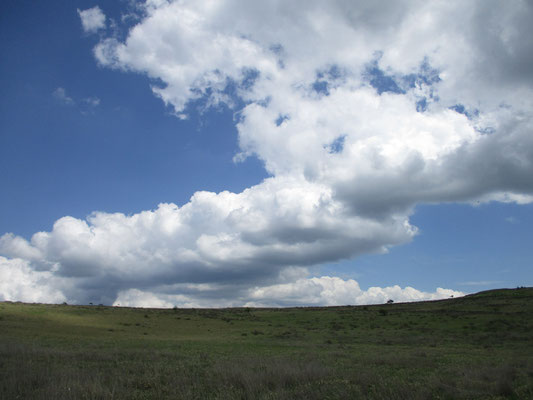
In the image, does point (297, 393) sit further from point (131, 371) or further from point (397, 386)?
point (131, 371)

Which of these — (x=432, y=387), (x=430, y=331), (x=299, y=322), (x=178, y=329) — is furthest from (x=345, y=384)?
(x=299, y=322)

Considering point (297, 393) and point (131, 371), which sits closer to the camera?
point (297, 393)

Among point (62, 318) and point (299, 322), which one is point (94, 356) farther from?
point (299, 322)

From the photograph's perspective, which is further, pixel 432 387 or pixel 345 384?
pixel 345 384

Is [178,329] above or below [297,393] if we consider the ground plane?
below

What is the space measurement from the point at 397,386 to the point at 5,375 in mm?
12560

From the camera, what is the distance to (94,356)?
1819 centimetres

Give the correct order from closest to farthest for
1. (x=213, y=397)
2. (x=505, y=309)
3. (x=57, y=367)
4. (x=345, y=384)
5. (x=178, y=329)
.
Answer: (x=213, y=397) < (x=345, y=384) < (x=57, y=367) < (x=178, y=329) < (x=505, y=309)

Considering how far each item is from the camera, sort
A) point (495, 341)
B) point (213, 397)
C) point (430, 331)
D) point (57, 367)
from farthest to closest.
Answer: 1. point (430, 331)
2. point (495, 341)
3. point (57, 367)
4. point (213, 397)

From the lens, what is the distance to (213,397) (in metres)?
9.86

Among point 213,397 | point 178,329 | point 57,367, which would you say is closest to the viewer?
point 213,397

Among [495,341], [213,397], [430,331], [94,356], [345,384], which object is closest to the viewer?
[213,397]

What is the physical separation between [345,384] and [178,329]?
Result: 144 feet

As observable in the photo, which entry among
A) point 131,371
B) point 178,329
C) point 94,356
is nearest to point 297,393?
point 131,371
